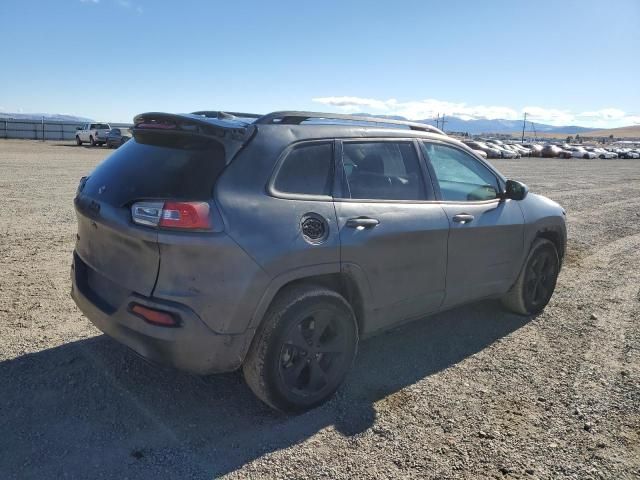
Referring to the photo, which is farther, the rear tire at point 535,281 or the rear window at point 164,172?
the rear tire at point 535,281

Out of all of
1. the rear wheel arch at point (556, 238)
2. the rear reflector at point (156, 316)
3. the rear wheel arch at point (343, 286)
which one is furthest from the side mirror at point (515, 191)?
the rear reflector at point (156, 316)

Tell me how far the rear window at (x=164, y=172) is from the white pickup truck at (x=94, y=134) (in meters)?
37.7

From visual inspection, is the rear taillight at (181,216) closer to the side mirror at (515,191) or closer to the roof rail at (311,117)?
the roof rail at (311,117)

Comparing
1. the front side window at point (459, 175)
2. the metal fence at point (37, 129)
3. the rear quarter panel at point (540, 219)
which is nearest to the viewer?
the front side window at point (459, 175)

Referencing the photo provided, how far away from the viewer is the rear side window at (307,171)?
10.4 feet

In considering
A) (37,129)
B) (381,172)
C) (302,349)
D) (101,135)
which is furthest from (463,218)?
(37,129)

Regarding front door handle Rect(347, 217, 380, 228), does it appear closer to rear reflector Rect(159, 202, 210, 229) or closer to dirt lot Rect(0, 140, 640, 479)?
rear reflector Rect(159, 202, 210, 229)

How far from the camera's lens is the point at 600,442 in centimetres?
315

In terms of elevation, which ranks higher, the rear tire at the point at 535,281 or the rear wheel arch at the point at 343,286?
the rear wheel arch at the point at 343,286

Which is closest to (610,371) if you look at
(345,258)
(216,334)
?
(345,258)

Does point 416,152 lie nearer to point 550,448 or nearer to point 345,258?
point 345,258

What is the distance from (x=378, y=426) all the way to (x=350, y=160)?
173 cm

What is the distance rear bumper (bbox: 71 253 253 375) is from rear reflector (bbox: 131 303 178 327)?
2 cm

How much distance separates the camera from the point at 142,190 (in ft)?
9.84
